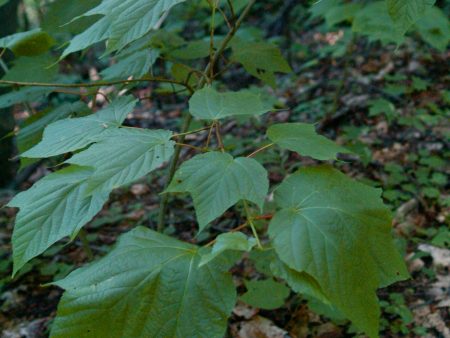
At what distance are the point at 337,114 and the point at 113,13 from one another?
10.7ft

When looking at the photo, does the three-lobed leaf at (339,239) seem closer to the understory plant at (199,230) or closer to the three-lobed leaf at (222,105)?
the understory plant at (199,230)

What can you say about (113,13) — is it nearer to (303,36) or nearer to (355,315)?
(355,315)

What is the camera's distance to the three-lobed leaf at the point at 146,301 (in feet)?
3.30

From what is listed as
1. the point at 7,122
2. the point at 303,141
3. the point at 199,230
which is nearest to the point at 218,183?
the point at 199,230

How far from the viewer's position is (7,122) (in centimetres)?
316

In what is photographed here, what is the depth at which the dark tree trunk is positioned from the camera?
315 centimetres

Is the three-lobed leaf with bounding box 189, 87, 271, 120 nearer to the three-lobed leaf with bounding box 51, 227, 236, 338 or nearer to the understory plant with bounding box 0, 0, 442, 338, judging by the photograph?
the understory plant with bounding box 0, 0, 442, 338

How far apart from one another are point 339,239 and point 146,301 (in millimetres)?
455

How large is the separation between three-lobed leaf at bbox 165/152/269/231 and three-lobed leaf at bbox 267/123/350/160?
0.14 m

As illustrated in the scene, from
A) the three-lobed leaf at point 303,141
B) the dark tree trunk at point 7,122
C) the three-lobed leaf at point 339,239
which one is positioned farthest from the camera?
the dark tree trunk at point 7,122

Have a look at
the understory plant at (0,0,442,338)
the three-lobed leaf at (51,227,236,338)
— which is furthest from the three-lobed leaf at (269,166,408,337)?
the three-lobed leaf at (51,227,236,338)

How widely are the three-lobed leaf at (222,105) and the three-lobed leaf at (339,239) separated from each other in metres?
0.22

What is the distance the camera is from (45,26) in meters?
1.81

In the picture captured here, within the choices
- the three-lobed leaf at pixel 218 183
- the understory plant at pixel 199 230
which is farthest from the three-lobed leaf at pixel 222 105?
the three-lobed leaf at pixel 218 183
